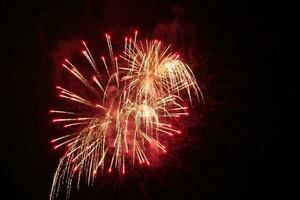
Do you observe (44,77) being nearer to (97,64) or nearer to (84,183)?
(97,64)

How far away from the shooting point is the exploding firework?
24.8ft

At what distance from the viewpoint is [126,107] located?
764cm

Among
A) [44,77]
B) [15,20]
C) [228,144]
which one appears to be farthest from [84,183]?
[15,20]

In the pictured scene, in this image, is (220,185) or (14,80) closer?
(220,185)

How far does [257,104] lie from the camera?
29.9ft

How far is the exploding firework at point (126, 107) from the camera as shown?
24.8 feet

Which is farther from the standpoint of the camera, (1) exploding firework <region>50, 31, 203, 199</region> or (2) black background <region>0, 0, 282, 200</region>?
(2) black background <region>0, 0, 282, 200</region>

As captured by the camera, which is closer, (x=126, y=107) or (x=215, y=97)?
(x=126, y=107)

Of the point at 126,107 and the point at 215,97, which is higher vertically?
the point at 215,97

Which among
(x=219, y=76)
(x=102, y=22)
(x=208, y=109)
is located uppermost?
(x=102, y=22)

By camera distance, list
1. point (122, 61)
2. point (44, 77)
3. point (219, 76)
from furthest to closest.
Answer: point (44, 77) → point (219, 76) → point (122, 61)

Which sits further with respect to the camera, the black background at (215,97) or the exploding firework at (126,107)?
the black background at (215,97)

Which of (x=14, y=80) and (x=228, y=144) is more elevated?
(x=14, y=80)

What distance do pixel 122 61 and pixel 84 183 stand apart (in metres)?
2.69
